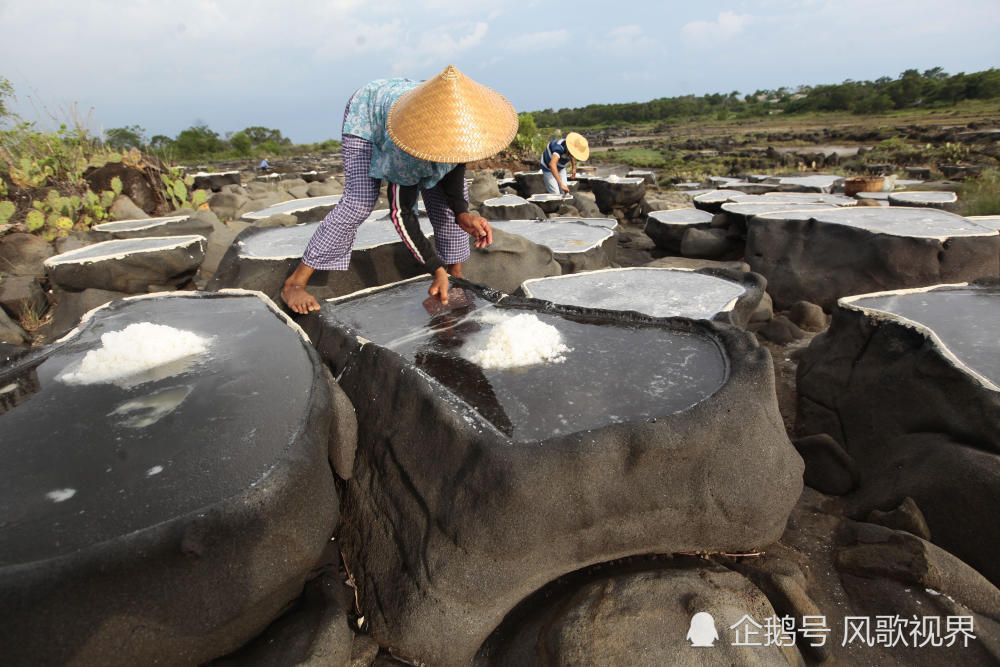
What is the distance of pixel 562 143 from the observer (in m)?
10.8

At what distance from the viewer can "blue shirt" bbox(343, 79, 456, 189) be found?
9.93 feet

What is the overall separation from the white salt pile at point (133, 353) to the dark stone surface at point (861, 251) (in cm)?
513

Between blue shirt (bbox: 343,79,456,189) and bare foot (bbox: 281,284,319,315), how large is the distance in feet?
2.77

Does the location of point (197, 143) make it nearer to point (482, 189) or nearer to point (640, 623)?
point (482, 189)

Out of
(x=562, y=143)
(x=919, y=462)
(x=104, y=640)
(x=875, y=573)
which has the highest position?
(x=562, y=143)

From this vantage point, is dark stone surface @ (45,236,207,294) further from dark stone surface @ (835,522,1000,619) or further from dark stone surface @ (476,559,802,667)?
dark stone surface @ (835,522,1000,619)

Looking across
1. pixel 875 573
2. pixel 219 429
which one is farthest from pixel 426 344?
pixel 875 573

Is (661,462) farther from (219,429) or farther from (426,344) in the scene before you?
(219,429)

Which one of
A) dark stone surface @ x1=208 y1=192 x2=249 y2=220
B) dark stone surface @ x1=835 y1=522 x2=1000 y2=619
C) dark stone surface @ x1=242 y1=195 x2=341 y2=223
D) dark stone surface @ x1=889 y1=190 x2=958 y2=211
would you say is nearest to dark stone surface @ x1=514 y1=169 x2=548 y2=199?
dark stone surface @ x1=208 y1=192 x2=249 y2=220

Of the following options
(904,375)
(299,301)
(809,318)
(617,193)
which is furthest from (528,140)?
(904,375)

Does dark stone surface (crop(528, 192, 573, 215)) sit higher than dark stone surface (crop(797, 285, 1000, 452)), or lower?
higher

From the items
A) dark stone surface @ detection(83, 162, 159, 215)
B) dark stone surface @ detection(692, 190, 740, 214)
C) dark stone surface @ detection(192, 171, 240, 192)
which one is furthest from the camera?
dark stone surface @ detection(192, 171, 240, 192)

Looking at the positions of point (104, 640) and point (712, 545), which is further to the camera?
point (712, 545)

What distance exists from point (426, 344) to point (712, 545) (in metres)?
1.51
